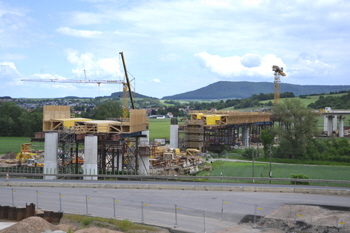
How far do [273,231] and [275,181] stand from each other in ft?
60.5

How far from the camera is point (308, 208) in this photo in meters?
31.2

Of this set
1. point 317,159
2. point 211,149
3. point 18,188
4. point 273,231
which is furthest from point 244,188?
point 211,149

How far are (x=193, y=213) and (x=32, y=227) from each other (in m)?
9.90

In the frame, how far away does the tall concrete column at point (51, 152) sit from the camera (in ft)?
164

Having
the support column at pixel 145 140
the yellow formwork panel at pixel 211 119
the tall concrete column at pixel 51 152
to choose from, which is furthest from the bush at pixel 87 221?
the yellow formwork panel at pixel 211 119

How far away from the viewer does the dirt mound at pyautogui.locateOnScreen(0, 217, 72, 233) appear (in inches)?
1019

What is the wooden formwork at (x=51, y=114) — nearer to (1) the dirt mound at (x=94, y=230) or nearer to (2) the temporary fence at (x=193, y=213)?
(2) the temporary fence at (x=193, y=213)

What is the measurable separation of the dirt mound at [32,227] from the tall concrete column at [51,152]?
2340 cm

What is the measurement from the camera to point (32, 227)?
26125 mm

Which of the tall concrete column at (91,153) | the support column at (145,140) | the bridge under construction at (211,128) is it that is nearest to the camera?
the tall concrete column at (91,153)

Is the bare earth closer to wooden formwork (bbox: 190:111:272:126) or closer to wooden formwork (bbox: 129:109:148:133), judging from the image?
wooden formwork (bbox: 129:109:148:133)

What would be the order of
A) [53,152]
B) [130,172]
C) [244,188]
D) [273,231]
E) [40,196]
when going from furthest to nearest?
[130,172] < [53,152] < [244,188] < [40,196] < [273,231]

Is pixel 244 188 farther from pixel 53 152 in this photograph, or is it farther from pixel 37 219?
pixel 53 152

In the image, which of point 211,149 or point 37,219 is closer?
point 37,219
